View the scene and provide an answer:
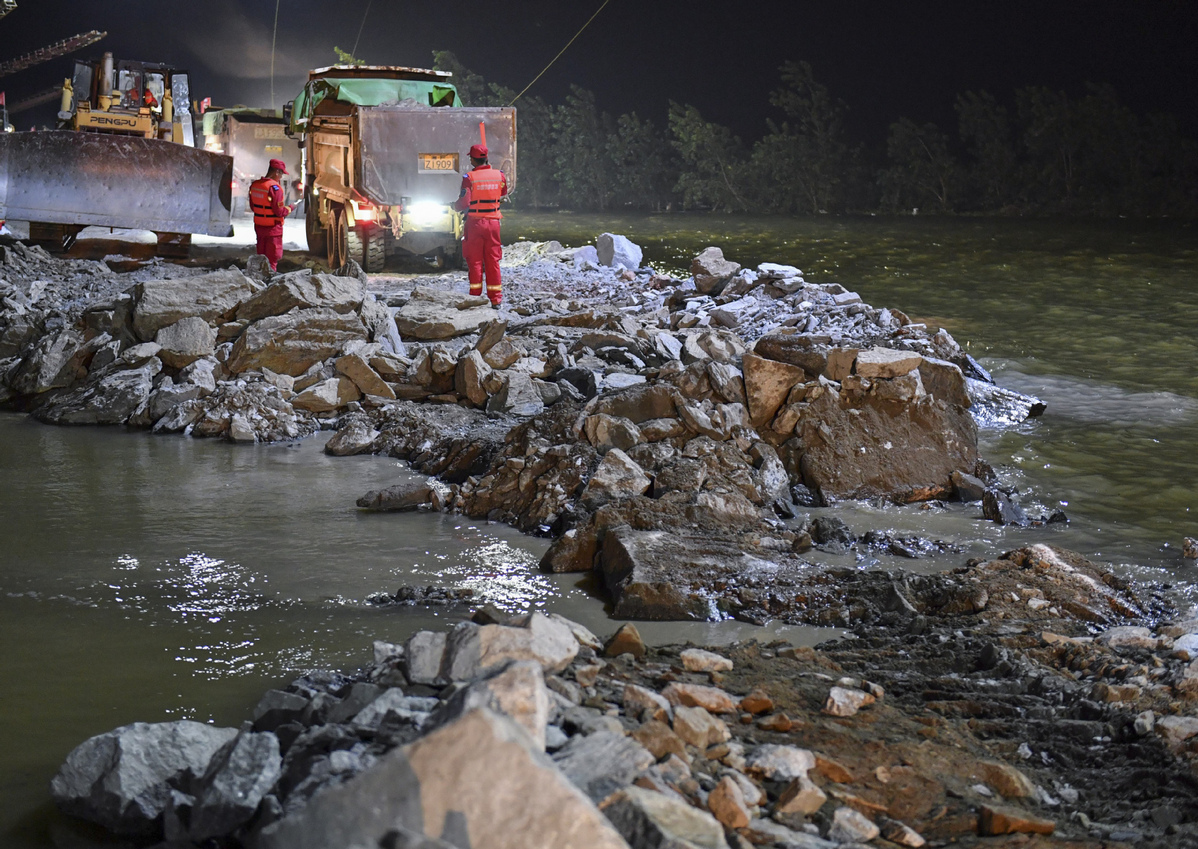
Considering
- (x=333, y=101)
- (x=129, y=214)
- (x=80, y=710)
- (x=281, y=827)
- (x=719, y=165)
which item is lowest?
(x=80, y=710)

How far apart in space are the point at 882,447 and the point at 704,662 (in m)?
3.10

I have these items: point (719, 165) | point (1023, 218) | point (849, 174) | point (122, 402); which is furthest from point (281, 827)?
point (719, 165)

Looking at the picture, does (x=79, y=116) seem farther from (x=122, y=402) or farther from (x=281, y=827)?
(x=281, y=827)

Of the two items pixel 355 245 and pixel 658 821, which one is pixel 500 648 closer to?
pixel 658 821

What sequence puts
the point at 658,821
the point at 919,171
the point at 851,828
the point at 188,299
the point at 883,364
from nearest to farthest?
the point at 658,821 < the point at 851,828 < the point at 883,364 < the point at 188,299 < the point at 919,171

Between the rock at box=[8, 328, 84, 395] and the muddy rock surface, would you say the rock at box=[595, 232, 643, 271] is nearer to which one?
the rock at box=[8, 328, 84, 395]

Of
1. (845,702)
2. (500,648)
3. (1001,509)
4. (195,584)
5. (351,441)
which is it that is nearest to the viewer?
(500,648)

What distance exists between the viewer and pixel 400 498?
564 cm

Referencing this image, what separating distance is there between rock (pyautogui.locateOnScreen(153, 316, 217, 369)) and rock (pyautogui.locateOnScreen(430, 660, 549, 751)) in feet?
20.4

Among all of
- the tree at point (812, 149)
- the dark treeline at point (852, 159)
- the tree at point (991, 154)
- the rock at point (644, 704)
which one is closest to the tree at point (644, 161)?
the dark treeline at point (852, 159)

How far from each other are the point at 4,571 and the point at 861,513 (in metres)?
4.39

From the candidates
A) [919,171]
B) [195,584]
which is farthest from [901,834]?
[919,171]

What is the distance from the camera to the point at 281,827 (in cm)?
211

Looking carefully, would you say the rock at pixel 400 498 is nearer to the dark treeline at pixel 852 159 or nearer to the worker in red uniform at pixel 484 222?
the worker in red uniform at pixel 484 222
